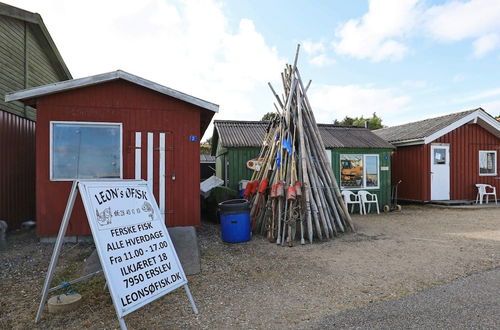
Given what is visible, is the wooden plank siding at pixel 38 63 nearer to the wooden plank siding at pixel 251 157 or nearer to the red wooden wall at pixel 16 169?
the red wooden wall at pixel 16 169

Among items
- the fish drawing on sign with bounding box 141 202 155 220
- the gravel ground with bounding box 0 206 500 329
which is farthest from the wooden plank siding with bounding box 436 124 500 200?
the fish drawing on sign with bounding box 141 202 155 220

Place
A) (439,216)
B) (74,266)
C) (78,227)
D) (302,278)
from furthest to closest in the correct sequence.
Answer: (439,216), (78,227), (74,266), (302,278)

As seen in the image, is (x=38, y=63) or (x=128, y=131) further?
(x=38, y=63)

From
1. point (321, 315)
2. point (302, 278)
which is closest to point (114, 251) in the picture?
point (321, 315)

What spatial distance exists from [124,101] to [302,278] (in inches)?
198

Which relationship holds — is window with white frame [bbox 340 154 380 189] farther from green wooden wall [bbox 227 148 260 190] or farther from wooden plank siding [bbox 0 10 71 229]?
wooden plank siding [bbox 0 10 71 229]

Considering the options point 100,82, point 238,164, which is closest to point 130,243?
point 100,82

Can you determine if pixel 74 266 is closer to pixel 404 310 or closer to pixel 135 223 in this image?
pixel 135 223

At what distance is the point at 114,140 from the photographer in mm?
6691

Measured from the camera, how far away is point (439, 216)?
33.8 feet

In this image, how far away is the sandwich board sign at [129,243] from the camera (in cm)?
297

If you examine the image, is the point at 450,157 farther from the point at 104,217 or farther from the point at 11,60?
the point at 11,60

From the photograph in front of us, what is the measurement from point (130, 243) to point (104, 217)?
376 mm

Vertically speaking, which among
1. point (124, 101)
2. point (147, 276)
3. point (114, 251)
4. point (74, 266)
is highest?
point (124, 101)
